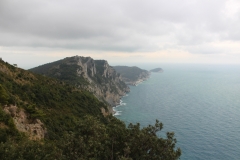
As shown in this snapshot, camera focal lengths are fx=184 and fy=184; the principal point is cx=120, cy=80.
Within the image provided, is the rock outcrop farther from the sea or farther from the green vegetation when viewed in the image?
the sea

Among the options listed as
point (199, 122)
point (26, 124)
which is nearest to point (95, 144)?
point (26, 124)

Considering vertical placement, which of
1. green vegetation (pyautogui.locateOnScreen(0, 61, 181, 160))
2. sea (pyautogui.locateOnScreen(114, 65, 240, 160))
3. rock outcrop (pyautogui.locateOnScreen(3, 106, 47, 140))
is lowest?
sea (pyautogui.locateOnScreen(114, 65, 240, 160))

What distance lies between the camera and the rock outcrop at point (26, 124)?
33.1m

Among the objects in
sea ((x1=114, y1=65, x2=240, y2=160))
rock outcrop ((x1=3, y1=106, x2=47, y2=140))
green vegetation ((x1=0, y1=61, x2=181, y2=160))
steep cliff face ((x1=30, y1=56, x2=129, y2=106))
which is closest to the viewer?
green vegetation ((x1=0, y1=61, x2=181, y2=160))

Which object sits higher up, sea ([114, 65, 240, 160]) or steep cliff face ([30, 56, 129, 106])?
steep cliff face ([30, 56, 129, 106])

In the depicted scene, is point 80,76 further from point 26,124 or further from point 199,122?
point 26,124

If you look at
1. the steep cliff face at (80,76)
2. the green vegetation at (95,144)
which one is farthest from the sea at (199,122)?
the green vegetation at (95,144)

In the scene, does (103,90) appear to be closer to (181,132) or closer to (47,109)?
(181,132)

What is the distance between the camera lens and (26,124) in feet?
115

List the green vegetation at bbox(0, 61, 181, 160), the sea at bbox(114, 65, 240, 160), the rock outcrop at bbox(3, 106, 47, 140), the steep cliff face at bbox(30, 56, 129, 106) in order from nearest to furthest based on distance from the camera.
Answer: the green vegetation at bbox(0, 61, 181, 160) → the rock outcrop at bbox(3, 106, 47, 140) → the sea at bbox(114, 65, 240, 160) → the steep cliff face at bbox(30, 56, 129, 106)

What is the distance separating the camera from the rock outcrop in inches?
1304

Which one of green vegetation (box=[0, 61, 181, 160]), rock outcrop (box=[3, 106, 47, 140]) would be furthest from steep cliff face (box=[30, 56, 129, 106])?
green vegetation (box=[0, 61, 181, 160])

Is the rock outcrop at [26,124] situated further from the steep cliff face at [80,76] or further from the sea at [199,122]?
the steep cliff face at [80,76]

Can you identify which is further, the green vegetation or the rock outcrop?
the rock outcrop
